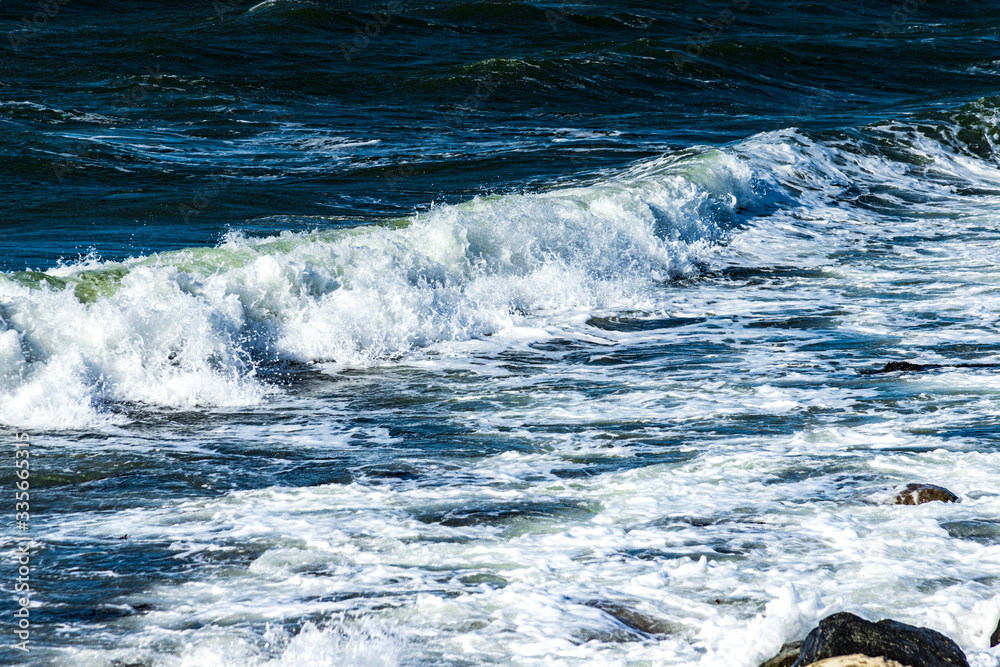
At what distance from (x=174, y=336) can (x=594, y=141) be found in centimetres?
1131

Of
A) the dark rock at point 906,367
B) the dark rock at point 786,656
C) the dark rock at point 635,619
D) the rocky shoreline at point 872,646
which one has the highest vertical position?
the rocky shoreline at point 872,646

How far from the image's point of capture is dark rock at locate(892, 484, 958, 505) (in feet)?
14.5

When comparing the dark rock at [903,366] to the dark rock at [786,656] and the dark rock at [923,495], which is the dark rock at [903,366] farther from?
the dark rock at [786,656]

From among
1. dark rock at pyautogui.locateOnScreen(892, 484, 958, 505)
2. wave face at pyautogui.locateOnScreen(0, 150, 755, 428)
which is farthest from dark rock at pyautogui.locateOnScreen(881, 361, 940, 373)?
wave face at pyautogui.locateOnScreen(0, 150, 755, 428)

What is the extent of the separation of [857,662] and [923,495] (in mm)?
1890

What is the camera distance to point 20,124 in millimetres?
16312

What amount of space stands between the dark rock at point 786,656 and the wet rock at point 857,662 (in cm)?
30

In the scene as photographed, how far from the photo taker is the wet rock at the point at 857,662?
109 inches

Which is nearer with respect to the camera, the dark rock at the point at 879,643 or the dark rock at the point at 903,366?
the dark rock at the point at 879,643

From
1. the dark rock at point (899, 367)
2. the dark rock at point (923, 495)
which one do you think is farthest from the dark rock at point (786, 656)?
the dark rock at point (899, 367)

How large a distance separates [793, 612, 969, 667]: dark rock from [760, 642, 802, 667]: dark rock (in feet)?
0.38

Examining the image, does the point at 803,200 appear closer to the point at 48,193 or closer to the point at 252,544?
the point at 48,193

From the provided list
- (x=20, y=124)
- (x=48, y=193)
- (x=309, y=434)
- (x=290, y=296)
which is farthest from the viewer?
(x=20, y=124)

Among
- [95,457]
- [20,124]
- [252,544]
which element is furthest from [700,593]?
[20,124]
